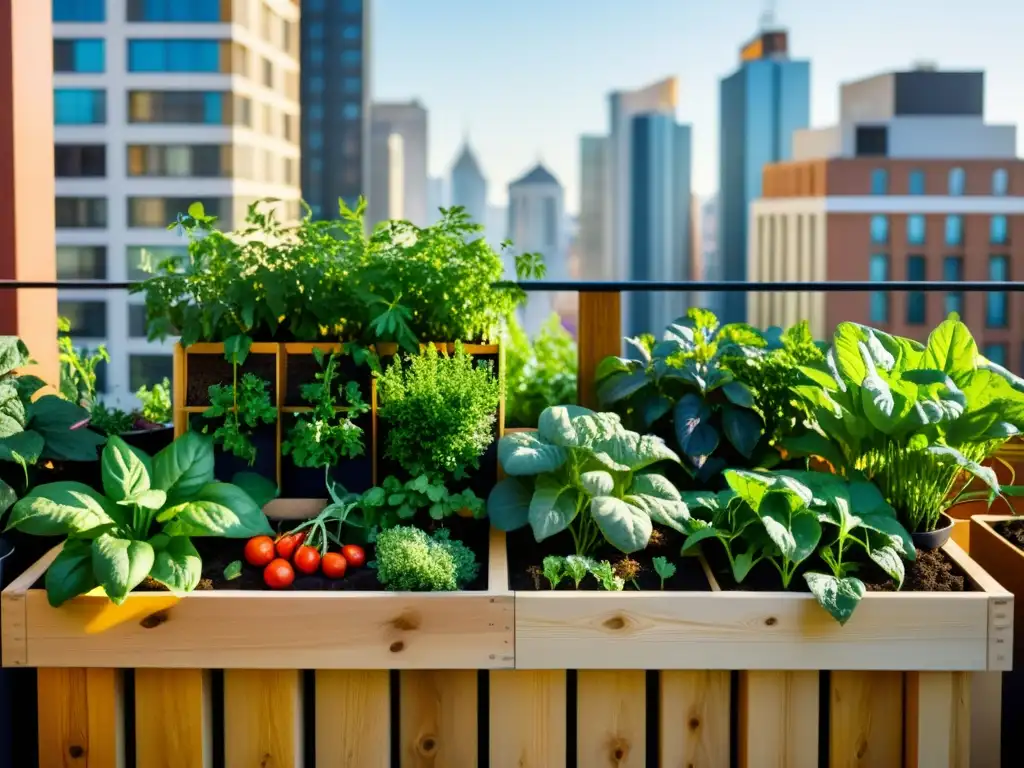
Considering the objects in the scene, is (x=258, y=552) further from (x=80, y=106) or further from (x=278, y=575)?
(x=80, y=106)

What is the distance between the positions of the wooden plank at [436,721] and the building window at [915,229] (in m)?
62.4

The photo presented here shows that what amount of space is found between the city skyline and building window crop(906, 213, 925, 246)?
7.12 m

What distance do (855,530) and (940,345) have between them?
1.54 feet

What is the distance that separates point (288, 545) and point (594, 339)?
0.93 meters

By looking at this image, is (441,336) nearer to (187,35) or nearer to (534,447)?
(534,447)

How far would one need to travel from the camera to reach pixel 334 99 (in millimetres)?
56250

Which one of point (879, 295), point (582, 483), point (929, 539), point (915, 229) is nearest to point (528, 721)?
point (582, 483)

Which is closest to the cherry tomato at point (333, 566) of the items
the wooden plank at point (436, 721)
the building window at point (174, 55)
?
the wooden plank at point (436, 721)

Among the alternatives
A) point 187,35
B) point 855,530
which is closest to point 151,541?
point 855,530

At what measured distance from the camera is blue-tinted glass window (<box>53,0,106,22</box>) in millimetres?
43375

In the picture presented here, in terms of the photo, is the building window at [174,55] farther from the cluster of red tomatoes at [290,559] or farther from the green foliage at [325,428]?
the cluster of red tomatoes at [290,559]

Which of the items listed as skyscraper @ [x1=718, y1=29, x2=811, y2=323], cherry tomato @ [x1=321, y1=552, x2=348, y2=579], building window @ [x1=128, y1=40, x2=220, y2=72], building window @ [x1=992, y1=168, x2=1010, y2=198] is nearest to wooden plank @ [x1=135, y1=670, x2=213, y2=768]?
cherry tomato @ [x1=321, y1=552, x2=348, y2=579]

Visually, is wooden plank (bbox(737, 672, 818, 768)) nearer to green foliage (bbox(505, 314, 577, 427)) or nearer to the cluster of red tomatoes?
the cluster of red tomatoes

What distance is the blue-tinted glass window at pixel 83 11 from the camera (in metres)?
43.4
